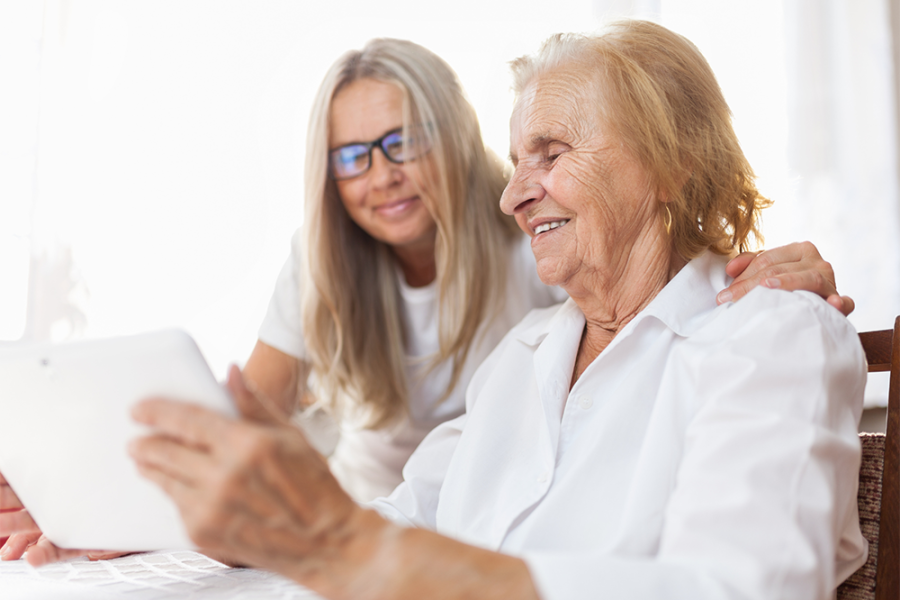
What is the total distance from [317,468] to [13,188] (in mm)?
2334

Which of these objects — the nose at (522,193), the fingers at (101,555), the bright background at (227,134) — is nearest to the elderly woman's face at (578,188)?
the nose at (522,193)

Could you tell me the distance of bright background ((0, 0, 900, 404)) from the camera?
95.6 inches

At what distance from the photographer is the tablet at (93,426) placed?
0.67 metres

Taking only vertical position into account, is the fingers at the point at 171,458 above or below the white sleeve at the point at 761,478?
above

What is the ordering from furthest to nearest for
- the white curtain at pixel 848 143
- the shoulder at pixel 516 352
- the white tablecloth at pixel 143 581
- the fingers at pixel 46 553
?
1. the white curtain at pixel 848 143
2. the shoulder at pixel 516 352
3. the fingers at pixel 46 553
4. the white tablecloth at pixel 143 581

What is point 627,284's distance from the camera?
1206 millimetres

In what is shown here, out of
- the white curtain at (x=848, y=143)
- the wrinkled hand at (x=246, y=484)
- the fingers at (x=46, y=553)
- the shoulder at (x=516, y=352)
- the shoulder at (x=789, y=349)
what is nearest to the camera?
the wrinkled hand at (x=246, y=484)

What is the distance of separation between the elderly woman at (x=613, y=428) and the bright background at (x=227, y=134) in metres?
1.38

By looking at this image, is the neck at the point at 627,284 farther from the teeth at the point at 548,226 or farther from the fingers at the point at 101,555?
the fingers at the point at 101,555

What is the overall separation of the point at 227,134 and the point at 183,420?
207 centimetres

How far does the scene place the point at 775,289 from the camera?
94 cm

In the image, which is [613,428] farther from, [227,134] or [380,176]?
[227,134]

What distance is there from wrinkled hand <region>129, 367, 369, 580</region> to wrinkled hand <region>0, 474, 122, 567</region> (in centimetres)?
52

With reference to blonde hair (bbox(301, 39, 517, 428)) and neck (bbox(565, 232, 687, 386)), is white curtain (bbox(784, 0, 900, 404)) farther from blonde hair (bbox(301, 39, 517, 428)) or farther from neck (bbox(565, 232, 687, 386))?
neck (bbox(565, 232, 687, 386))
